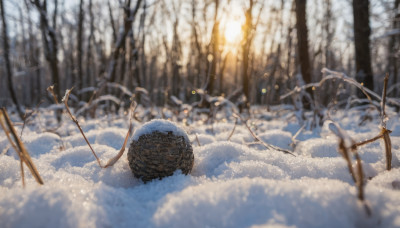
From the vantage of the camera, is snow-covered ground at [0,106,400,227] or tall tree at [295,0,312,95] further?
tall tree at [295,0,312,95]

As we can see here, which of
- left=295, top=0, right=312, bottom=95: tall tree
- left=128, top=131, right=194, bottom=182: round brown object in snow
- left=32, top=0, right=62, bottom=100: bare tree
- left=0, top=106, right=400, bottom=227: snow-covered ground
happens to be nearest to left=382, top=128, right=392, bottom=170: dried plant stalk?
left=0, top=106, right=400, bottom=227: snow-covered ground

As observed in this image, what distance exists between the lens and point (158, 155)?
3.61 feet

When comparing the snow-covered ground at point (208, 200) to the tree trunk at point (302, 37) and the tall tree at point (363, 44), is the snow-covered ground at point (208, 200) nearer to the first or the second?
the tree trunk at point (302, 37)

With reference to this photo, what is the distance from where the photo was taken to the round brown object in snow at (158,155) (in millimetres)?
1092

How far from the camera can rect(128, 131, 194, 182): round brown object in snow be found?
1.09m

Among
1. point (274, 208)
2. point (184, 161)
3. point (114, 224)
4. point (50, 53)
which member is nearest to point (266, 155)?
point (184, 161)

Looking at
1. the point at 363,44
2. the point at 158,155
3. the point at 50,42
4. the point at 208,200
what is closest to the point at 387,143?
the point at 208,200

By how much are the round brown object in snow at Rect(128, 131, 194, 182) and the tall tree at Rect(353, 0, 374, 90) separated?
13.4 ft

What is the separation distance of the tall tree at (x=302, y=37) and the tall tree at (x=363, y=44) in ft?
3.16

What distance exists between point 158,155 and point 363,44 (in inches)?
176

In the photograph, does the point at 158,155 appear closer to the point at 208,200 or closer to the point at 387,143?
the point at 208,200

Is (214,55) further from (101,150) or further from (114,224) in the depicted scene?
(114,224)

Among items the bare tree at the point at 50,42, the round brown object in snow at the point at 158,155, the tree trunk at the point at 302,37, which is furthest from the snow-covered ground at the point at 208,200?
the bare tree at the point at 50,42

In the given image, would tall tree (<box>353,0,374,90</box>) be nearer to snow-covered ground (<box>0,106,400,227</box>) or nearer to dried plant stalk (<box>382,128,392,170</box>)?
snow-covered ground (<box>0,106,400,227</box>)
